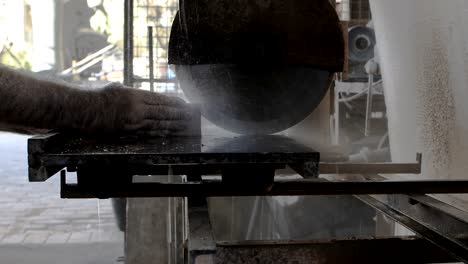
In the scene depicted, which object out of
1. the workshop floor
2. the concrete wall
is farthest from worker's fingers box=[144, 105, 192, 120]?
the workshop floor

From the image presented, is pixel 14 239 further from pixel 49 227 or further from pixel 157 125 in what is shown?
pixel 157 125

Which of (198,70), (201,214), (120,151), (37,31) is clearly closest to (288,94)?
(198,70)

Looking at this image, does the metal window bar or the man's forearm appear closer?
the man's forearm

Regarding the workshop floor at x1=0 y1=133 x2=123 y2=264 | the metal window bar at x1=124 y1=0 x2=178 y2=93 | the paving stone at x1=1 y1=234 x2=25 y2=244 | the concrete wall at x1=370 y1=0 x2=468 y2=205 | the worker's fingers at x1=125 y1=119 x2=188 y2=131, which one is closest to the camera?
the worker's fingers at x1=125 y1=119 x2=188 y2=131

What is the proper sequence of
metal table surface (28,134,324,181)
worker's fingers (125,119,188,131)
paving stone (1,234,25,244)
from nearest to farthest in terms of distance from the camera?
metal table surface (28,134,324,181)
worker's fingers (125,119,188,131)
paving stone (1,234,25,244)

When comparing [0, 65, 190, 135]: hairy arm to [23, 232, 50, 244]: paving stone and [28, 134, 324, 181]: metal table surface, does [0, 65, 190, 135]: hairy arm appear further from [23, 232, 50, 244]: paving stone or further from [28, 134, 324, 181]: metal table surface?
[23, 232, 50, 244]: paving stone

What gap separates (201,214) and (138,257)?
1.11m

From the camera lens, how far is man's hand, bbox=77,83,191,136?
1005 mm

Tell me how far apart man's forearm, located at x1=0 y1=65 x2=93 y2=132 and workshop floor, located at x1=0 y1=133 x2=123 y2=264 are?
6.27ft

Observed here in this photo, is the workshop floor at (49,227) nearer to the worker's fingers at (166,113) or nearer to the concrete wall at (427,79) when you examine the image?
the concrete wall at (427,79)

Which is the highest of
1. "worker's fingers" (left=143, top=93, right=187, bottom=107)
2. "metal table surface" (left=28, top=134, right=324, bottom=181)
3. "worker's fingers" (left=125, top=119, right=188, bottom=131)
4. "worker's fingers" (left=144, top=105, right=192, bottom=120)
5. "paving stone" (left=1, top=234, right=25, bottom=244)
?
"worker's fingers" (left=143, top=93, right=187, bottom=107)

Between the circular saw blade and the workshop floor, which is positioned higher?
the circular saw blade

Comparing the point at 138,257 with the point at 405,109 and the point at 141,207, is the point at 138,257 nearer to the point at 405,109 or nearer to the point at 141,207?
the point at 141,207

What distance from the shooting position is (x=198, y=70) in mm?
1149
